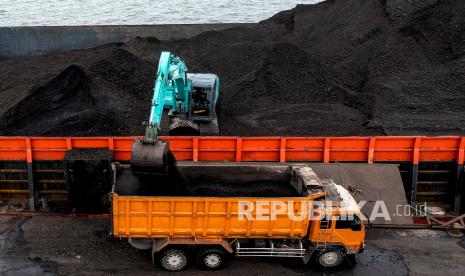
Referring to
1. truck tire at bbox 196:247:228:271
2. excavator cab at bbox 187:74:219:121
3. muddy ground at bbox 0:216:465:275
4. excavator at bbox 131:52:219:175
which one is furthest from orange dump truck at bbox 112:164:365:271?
excavator cab at bbox 187:74:219:121

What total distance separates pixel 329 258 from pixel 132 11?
4122 cm

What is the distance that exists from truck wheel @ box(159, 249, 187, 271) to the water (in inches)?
1387

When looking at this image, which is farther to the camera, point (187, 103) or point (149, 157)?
point (187, 103)

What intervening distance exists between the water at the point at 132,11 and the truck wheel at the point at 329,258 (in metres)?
35.2

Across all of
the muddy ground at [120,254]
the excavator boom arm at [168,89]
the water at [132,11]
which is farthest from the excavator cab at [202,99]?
the water at [132,11]

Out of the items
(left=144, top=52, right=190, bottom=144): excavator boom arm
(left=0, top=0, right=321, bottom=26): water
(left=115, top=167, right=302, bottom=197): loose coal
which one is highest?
(left=0, top=0, right=321, bottom=26): water

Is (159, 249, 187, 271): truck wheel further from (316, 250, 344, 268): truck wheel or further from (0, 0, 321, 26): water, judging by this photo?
(0, 0, 321, 26): water

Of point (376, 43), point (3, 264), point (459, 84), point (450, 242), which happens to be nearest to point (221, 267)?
point (3, 264)

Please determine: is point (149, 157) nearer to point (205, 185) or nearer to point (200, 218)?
point (200, 218)

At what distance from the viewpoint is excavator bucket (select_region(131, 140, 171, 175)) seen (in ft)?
38.2

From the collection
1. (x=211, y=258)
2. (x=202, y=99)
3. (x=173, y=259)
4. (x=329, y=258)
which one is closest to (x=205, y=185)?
(x=211, y=258)

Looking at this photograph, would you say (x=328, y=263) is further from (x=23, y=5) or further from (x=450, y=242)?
(x=23, y=5)

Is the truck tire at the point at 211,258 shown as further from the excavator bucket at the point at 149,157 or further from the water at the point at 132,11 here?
the water at the point at 132,11

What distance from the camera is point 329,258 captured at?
11.9 m
